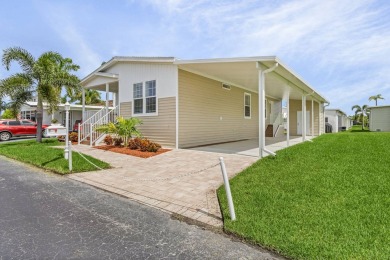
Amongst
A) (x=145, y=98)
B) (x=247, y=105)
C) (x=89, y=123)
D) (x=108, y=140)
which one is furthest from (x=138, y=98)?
(x=247, y=105)

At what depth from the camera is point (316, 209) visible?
3.56 m

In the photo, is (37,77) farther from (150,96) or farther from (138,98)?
(150,96)

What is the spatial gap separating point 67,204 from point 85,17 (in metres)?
8.09

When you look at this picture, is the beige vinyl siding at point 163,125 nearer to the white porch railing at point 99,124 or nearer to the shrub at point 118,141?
the shrub at point 118,141

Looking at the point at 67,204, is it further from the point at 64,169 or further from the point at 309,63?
the point at 309,63

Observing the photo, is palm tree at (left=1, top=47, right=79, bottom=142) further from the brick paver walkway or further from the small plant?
the brick paver walkway

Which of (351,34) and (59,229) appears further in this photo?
(351,34)

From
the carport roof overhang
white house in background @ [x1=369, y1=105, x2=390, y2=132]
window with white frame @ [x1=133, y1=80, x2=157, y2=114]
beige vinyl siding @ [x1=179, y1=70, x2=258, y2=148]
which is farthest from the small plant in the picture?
white house in background @ [x1=369, y1=105, x2=390, y2=132]

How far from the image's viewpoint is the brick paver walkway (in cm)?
395

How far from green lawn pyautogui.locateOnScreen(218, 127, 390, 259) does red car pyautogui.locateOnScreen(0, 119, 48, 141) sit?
63.1 ft

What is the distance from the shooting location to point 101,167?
6.84m

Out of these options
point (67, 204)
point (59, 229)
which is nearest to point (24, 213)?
point (67, 204)

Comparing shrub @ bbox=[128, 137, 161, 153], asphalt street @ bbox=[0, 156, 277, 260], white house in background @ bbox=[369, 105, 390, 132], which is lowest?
asphalt street @ bbox=[0, 156, 277, 260]

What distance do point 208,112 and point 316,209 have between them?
28.6ft
